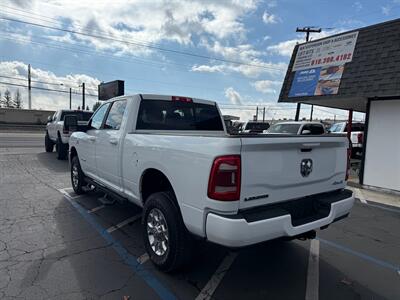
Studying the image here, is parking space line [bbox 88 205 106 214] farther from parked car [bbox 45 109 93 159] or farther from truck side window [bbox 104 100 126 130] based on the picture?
parked car [bbox 45 109 93 159]

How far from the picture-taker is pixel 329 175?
3.70m

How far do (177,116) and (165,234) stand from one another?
204 centimetres

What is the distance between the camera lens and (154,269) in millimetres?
3668

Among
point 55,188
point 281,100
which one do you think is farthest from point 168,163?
point 281,100

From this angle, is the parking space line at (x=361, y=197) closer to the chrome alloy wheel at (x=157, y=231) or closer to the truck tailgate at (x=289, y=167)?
the truck tailgate at (x=289, y=167)

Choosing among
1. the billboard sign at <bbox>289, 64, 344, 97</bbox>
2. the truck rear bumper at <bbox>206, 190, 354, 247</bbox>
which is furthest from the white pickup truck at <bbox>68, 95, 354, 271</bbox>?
the billboard sign at <bbox>289, 64, 344, 97</bbox>

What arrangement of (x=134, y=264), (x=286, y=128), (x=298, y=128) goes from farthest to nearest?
1. (x=286, y=128)
2. (x=298, y=128)
3. (x=134, y=264)

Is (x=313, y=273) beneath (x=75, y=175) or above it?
beneath

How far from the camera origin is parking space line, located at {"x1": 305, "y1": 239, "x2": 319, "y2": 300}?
10.7ft

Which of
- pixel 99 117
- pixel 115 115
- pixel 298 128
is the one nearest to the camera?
pixel 115 115

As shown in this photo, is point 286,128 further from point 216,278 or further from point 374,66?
point 216,278

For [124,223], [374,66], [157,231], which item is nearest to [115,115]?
A: [124,223]

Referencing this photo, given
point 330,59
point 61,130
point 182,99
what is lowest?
point 61,130

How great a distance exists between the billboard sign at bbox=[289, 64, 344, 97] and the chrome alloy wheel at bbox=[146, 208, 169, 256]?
805cm
